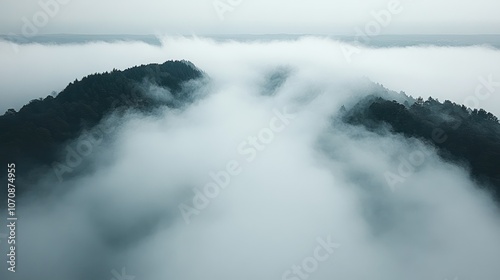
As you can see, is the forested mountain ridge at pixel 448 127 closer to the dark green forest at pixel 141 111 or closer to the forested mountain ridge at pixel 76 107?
the dark green forest at pixel 141 111

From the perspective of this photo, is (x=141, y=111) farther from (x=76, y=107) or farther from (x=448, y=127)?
(x=448, y=127)

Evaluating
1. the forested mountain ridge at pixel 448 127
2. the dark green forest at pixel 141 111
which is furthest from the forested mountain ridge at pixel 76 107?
the forested mountain ridge at pixel 448 127

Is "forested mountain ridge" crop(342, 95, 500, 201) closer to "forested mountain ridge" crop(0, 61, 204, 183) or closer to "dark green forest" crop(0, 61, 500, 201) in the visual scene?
"dark green forest" crop(0, 61, 500, 201)

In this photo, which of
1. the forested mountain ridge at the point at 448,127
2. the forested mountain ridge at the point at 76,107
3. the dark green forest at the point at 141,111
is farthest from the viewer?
the forested mountain ridge at the point at 448,127

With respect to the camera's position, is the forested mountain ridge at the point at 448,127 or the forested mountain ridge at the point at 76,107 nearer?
the forested mountain ridge at the point at 76,107

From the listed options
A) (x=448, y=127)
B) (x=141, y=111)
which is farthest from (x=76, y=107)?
(x=448, y=127)

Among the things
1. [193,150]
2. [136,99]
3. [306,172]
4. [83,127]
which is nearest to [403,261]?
[306,172]

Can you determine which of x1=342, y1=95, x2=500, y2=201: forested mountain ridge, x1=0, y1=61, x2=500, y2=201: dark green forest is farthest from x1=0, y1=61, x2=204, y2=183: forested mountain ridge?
x1=342, y1=95, x2=500, y2=201: forested mountain ridge
